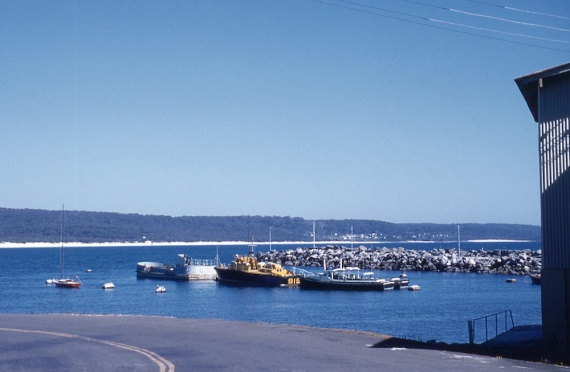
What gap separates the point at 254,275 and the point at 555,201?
72.3 metres

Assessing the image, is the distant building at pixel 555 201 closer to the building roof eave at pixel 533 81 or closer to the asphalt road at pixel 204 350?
the building roof eave at pixel 533 81

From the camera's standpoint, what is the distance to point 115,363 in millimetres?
16703

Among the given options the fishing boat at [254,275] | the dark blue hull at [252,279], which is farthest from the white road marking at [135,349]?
the fishing boat at [254,275]

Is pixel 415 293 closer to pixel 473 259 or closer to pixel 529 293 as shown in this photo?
pixel 529 293

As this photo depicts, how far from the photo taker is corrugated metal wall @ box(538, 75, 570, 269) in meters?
21.0

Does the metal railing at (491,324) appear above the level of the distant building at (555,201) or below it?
below

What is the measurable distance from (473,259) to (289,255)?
51.3 metres

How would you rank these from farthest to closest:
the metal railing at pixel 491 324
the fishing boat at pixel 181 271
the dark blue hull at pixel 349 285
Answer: the fishing boat at pixel 181 271 < the dark blue hull at pixel 349 285 < the metal railing at pixel 491 324

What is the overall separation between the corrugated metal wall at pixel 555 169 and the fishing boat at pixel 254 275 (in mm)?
69964

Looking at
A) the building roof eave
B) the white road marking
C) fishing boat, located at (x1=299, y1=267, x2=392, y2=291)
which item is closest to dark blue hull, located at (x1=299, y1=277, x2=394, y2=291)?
fishing boat, located at (x1=299, y1=267, x2=392, y2=291)

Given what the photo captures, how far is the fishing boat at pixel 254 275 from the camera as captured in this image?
90.3m

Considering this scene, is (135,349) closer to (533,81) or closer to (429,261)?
(533,81)

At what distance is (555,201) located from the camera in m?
21.2

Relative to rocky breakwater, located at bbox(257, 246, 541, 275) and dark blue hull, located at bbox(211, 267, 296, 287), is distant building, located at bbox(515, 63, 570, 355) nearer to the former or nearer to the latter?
dark blue hull, located at bbox(211, 267, 296, 287)
